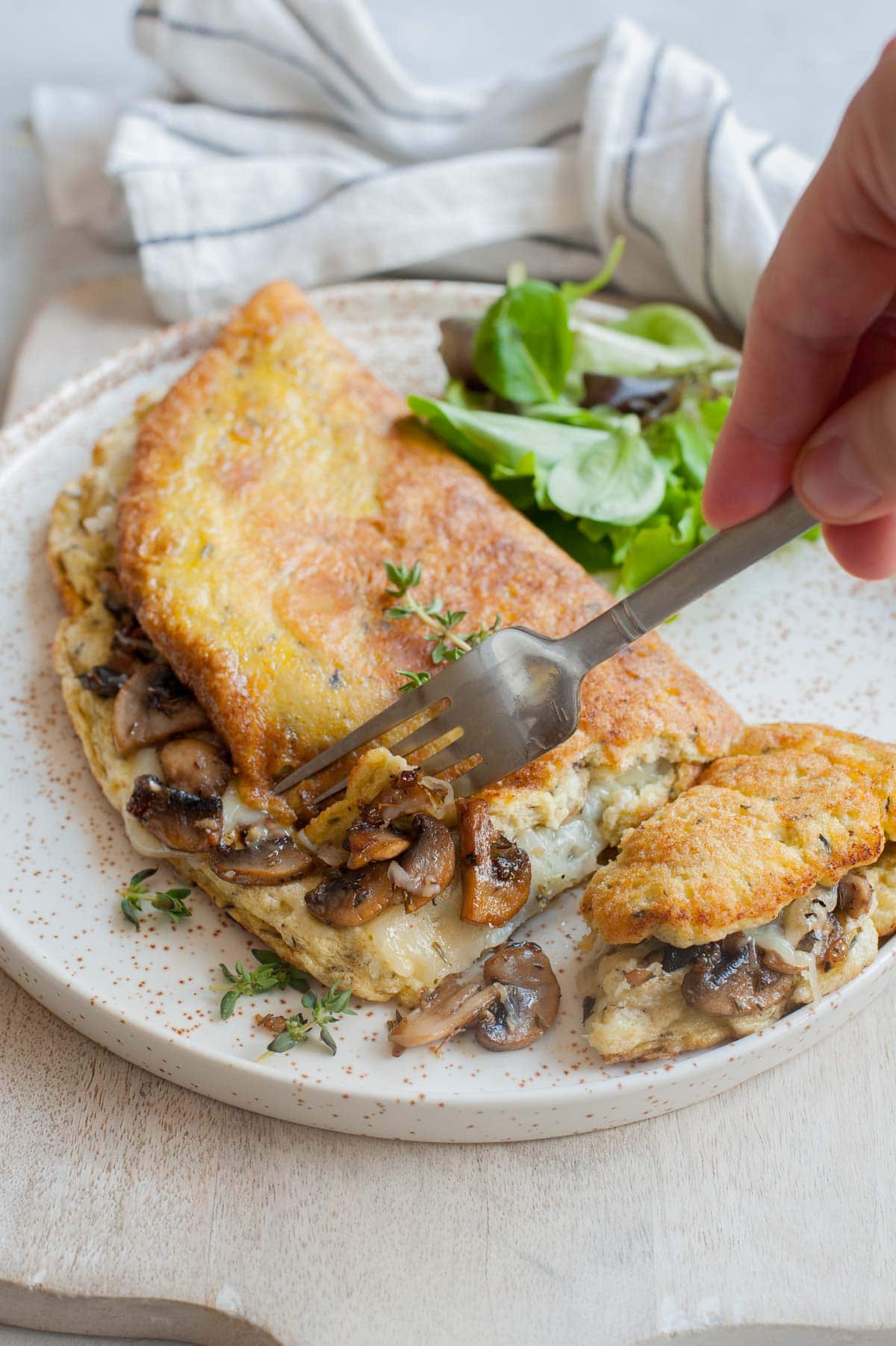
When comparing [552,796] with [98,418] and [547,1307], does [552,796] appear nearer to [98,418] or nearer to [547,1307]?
[547,1307]

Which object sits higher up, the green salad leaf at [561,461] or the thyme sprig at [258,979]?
the green salad leaf at [561,461]

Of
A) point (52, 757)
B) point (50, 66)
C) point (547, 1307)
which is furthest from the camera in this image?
point (50, 66)

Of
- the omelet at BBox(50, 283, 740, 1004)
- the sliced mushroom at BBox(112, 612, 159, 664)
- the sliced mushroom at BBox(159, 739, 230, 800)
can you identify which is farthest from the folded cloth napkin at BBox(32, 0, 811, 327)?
the sliced mushroom at BBox(159, 739, 230, 800)

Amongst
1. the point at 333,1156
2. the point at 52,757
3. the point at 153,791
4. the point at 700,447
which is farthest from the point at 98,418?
the point at 333,1156

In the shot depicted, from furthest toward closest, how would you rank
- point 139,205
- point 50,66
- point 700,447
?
point 50,66 < point 139,205 < point 700,447

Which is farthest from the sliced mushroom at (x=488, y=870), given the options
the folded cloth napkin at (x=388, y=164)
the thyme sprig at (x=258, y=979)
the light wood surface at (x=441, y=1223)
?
the folded cloth napkin at (x=388, y=164)

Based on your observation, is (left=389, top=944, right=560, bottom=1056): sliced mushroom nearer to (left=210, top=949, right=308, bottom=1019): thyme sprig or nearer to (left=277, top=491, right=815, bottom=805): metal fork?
(left=210, top=949, right=308, bottom=1019): thyme sprig

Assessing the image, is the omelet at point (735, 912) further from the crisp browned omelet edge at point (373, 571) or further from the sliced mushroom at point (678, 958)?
the crisp browned omelet edge at point (373, 571)
